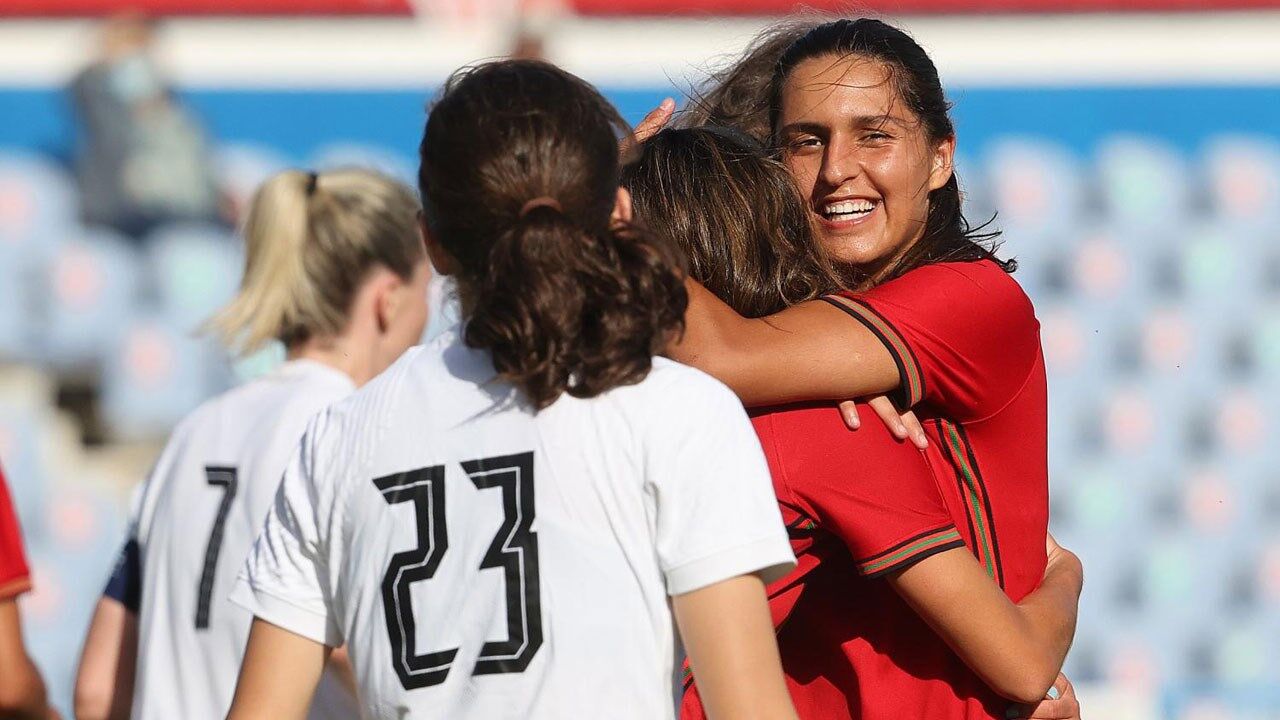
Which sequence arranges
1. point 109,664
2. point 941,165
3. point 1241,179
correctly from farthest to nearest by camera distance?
point 1241,179 → point 109,664 → point 941,165

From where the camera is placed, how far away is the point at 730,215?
1586 mm

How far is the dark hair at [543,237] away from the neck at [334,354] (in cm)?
123

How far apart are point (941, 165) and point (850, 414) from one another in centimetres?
50

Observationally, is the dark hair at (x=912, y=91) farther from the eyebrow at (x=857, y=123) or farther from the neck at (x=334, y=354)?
the neck at (x=334, y=354)

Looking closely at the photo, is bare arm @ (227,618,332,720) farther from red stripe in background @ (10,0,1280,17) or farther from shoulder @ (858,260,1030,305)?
red stripe in background @ (10,0,1280,17)

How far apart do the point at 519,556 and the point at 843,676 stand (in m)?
0.49

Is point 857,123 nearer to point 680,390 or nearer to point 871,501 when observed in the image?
point 871,501

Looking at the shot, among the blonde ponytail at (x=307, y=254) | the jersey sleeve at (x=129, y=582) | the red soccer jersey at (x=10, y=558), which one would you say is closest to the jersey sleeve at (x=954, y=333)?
the blonde ponytail at (x=307, y=254)

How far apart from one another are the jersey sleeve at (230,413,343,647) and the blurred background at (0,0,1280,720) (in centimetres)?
458

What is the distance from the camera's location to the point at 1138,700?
219 inches

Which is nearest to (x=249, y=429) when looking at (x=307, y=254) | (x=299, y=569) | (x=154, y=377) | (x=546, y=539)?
(x=307, y=254)

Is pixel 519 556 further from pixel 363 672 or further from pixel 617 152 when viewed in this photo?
pixel 617 152

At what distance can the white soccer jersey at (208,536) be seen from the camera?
231cm

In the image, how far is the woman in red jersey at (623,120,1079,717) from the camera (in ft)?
4.79
